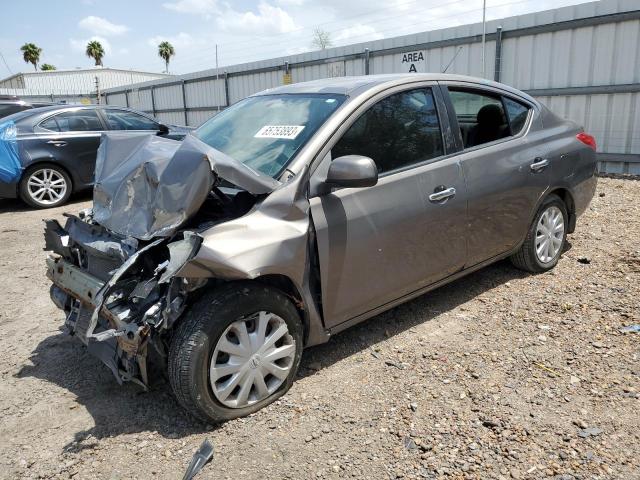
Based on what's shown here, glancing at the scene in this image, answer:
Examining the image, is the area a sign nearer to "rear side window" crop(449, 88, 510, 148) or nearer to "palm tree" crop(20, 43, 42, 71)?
"rear side window" crop(449, 88, 510, 148)

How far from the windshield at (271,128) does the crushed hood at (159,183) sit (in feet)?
0.95

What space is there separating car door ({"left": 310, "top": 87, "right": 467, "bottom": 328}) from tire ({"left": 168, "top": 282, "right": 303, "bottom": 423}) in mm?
345

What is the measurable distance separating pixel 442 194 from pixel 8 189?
6.99 metres

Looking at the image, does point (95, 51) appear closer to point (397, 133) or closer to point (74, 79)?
point (74, 79)

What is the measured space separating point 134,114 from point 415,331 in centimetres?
724

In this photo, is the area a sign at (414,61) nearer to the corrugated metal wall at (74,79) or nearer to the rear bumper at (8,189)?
the rear bumper at (8,189)

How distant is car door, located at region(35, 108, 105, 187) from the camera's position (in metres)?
8.09

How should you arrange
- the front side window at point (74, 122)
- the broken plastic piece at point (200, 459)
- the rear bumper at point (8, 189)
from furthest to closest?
the front side window at point (74, 122) < the rear bumper at point (8, 189) < the broken plastic piece at point (200, 459)

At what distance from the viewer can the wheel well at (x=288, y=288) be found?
2.81m

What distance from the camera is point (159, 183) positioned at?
2.78m

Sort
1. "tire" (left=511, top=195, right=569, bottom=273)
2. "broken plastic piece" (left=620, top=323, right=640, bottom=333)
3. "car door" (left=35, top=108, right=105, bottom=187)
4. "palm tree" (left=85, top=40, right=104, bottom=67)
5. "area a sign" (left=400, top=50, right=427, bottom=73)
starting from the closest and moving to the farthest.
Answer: "broken plastic piece" (left=620, top=323, right=640, bottom=333) → "tire" (left=511, top=195, right=569, bottom=273) → "car door" (left=35, top=108, right=105, bottom=187) → "area a sign" (left=400, top=50, right=427, bottom=73) → "palm tree" (left=85, top=40, right=104, bottom=67)

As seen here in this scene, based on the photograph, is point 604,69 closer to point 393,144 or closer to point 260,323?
point 393,144

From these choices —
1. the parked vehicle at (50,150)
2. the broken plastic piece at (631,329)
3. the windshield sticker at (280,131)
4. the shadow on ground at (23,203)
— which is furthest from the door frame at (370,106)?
the shadow on ground at (23,203)

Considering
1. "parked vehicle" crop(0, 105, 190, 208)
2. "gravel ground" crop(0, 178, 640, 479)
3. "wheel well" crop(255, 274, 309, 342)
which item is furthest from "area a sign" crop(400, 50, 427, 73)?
"wheel well" crop(255, 274, 309, 342)
